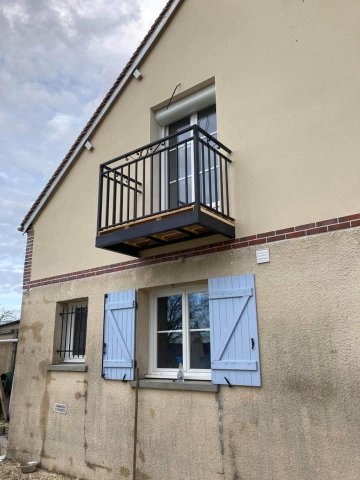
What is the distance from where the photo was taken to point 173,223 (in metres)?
4.50

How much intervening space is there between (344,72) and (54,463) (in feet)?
22.5

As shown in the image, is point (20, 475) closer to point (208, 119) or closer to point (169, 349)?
point (169, 349)

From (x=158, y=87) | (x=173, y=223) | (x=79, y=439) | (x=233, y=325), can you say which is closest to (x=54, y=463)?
(x=79, y=439)

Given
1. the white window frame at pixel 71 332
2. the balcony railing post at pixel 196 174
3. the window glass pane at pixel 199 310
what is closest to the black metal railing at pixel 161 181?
the balcony railing post at pixel 196 174

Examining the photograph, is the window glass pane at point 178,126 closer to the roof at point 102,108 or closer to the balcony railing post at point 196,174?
the roof at point 102,108

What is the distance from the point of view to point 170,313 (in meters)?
5.48

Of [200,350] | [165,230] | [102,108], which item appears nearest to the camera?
[165,230]

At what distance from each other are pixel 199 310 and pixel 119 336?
1305 millimetres

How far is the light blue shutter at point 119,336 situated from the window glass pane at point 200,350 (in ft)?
2.83

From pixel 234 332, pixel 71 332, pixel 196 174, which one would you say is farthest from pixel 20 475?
pixel 196 174

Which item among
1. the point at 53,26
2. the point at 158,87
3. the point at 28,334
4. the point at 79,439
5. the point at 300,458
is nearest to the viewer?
the point at 300,458

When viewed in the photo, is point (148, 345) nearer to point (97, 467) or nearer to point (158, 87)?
point (97, 467)

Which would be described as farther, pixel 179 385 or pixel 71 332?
pixel 71 332

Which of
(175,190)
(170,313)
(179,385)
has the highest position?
(175,190)
